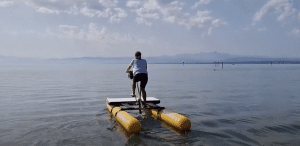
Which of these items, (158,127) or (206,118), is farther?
(206,118)

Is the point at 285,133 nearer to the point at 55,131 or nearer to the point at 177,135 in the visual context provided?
the point at 177,135

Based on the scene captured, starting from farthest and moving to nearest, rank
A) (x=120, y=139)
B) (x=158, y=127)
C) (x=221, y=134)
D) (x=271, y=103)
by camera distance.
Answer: (x=271, y=103) < (x=158, y=127) < (x=221, y=134) < (x=120, y=139)

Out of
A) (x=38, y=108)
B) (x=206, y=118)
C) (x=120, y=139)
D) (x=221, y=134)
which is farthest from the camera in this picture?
(x=38, y=108)

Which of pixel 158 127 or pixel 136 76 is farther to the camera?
pixel 136 76

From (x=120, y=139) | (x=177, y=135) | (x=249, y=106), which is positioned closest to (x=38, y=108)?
(x=120, y=139)

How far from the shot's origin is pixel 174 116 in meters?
9.05

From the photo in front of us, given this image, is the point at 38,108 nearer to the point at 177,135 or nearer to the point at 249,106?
the point at 177,135

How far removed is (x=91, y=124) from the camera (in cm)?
1005

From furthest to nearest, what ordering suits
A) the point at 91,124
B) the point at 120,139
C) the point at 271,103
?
1. the point at 271,103
2. the point at 91,124
3. the point at 120,139

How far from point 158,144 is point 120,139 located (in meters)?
1.34

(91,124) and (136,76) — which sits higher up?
(136,76)

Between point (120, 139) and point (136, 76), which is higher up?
point (136, 76)

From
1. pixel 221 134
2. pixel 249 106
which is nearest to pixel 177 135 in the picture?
pixel 221 134

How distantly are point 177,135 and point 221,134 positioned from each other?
161cm
